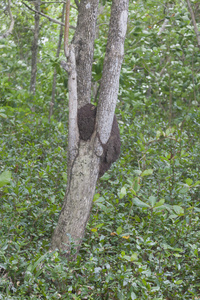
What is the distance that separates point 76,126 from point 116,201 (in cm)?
85

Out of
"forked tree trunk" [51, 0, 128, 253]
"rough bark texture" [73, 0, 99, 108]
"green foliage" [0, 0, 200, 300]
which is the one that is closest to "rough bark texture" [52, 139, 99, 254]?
"forked tree trunk" [51, 0, 128, 253]

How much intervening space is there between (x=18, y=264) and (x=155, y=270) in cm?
105

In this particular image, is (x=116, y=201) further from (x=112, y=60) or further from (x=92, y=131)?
(x=112, y=60)

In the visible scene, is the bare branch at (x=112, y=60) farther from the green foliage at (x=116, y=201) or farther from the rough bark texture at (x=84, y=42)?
the green foliage at (x=116, y=201)

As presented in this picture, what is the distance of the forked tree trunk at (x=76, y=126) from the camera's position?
2.61 meters

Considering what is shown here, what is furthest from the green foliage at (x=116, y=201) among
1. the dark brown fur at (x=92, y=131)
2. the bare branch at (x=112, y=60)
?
the bare branch at (x=112, y=60)

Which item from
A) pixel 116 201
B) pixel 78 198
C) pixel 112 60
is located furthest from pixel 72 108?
pixel 116 201

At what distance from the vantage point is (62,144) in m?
4.70

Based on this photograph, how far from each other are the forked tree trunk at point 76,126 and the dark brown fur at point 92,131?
0.14 feet

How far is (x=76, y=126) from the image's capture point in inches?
107

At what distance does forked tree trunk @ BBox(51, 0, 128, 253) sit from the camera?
2609 millimetres

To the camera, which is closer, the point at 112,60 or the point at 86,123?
the point at 112,60

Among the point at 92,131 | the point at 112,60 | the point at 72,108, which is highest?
the point at 112,60

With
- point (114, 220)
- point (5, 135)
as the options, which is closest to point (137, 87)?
point (5, 135)
